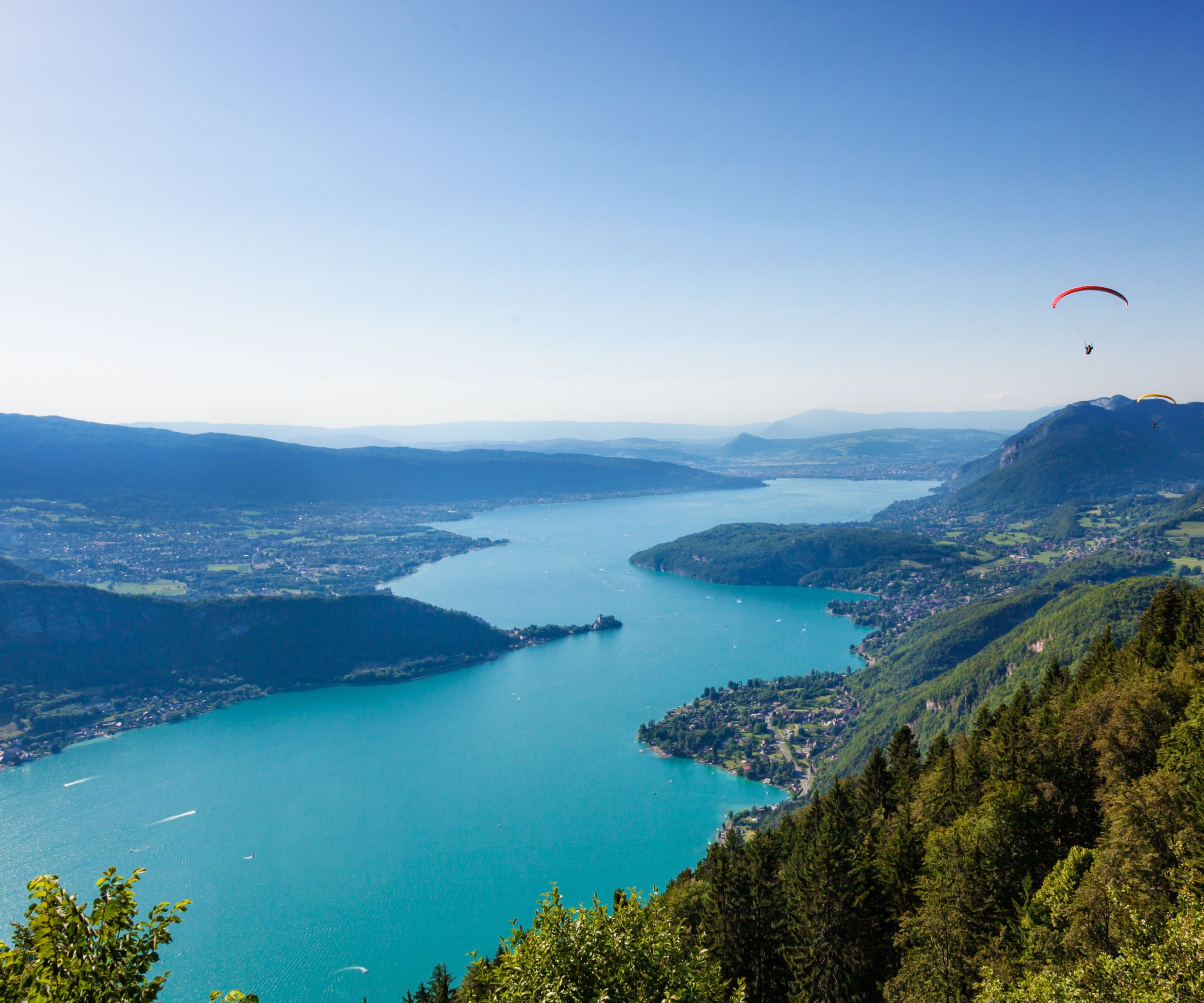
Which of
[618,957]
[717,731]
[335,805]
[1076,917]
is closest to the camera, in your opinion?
[618,957]

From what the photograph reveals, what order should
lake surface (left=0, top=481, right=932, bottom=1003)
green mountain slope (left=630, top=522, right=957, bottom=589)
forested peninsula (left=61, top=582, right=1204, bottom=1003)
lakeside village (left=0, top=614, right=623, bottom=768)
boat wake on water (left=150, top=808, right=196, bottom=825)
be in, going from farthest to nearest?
green mountain slope (left=630, top=522, right=957, bottom=589)
lakeside village (left=0, top=614, right=623, bottom=768)
boat wake on water (left=150, top=808, right=196, bottom=825)
lake surface (left=0, top=481, right=932, bottom=1003)
forested peninsula (left=61, top=582, right=1204, bottom=1003)

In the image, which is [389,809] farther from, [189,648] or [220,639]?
[189,648]

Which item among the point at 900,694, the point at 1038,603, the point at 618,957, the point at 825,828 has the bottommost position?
the point at 900,694

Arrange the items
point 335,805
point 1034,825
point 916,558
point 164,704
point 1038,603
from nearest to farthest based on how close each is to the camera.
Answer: point 1034,825 < point 335,805 < point 164,704 < point 1038,603 < point 916,558

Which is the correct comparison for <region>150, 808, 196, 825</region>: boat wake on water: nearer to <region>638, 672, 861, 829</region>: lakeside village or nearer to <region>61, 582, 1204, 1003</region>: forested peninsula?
<region>638, 672, 861, 829</region>: lakeside village

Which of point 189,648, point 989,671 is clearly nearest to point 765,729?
point 989,671

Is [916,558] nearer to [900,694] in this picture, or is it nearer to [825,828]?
[900,694]

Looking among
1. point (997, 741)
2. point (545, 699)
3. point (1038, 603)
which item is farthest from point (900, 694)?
point (997, 741)

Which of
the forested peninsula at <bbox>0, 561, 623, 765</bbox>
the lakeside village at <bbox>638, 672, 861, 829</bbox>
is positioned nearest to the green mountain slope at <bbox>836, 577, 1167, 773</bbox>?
the lakeside village at <bbox>638, 672, 861, 829</bbox>
